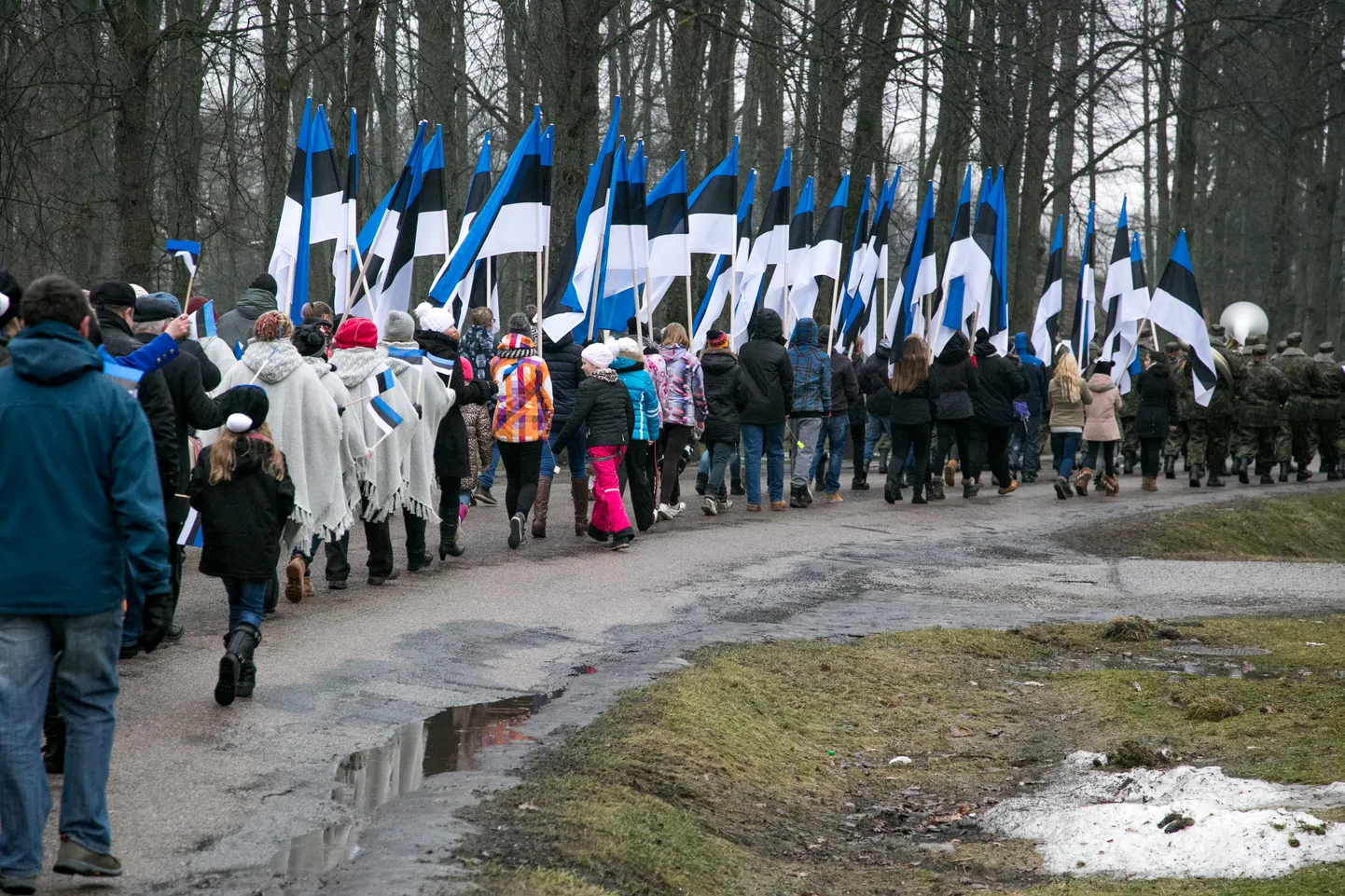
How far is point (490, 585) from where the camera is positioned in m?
10.5

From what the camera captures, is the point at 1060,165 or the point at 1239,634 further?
the point at 1060,165

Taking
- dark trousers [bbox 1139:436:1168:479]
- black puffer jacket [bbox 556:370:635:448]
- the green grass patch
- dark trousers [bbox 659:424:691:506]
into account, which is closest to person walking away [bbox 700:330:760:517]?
dark trousers [bbox 659:424:691:506]

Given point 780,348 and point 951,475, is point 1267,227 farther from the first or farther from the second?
point 780,348

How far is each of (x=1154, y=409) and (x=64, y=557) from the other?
54.1 feet

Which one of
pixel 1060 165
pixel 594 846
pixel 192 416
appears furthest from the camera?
pixel 1060 165

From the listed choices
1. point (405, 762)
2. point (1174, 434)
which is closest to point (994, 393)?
point (1174, 434)

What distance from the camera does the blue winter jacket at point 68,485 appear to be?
4.52m

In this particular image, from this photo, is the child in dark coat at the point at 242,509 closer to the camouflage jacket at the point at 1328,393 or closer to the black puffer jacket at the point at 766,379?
the black puffer jacket at the point at 766,379

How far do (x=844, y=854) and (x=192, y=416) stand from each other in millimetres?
4310

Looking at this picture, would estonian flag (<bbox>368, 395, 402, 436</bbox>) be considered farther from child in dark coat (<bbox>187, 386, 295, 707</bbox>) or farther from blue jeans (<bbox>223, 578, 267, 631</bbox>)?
blue jeans (<bbox>223, 578, 267, 631</bbox>)

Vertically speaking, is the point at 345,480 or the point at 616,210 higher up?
the point at 616,210

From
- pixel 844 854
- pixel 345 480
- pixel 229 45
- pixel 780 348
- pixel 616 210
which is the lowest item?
pixel 844 854

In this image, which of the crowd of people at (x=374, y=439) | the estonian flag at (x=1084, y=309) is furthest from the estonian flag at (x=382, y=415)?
the estonian flag at (x=1084, y=309)

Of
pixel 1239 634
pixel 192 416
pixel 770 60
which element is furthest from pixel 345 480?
pixel 770 60
